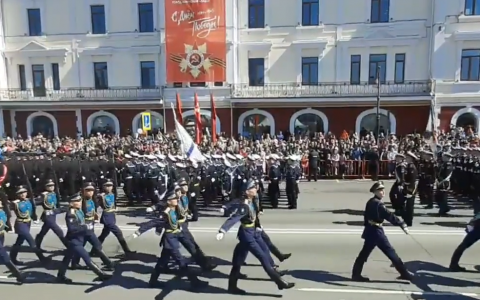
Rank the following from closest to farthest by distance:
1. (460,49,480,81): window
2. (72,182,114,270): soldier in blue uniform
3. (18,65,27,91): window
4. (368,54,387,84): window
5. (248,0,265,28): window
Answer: (72,182,114,270): soldier in blue uniform, (460,49,480,81): window, (368,54,387,84): window, (248,0,265,28): window, (18,65,27,91): window

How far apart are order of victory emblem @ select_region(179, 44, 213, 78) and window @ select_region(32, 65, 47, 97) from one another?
35.8 feet

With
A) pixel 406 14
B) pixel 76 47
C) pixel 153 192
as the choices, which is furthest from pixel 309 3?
pixel 153 192

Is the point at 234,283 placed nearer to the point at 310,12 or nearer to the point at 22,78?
the point at 310,12

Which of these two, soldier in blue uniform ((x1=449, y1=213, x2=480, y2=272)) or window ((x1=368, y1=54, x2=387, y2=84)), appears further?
window ((x1=368, y1=54, x2=387, y2=84))

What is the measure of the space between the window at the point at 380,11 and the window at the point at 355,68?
243 cm

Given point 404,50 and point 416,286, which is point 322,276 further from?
point 404,50

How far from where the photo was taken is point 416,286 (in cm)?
641

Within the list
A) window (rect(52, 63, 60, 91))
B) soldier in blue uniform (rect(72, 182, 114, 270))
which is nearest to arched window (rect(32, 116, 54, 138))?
window (rect(52, 63, 60, 91))

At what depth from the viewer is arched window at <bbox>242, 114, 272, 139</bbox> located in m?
25.2

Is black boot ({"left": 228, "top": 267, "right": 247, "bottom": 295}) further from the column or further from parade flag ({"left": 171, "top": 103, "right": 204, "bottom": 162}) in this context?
the column

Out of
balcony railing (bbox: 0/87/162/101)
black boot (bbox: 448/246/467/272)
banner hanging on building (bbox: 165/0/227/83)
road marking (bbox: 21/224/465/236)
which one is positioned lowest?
road marking (bbox: 21/224/465/236)

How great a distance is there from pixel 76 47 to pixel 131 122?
6.47m

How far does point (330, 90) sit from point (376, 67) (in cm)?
331

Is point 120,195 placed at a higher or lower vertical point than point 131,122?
lower
